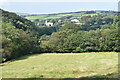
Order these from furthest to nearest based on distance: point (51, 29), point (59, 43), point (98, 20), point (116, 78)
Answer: point (98, 20), point (51, 29), point (59, 43), point (116, 78)

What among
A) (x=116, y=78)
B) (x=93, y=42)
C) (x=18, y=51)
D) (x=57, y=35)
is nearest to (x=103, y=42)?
(x=93, y=42)

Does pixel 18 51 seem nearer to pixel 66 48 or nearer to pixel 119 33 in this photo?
pixel 66 48

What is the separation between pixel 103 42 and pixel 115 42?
305 cm

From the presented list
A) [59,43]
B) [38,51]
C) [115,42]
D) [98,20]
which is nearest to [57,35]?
[59,43]

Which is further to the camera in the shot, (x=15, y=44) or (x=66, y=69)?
(x=15, y=44)

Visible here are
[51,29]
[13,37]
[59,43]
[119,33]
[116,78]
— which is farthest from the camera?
[51,29]

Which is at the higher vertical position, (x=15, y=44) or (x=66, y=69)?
(x=66, y=69)

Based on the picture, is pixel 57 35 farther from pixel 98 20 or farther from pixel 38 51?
pixel 98 20

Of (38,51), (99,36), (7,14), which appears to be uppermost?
(7,14)

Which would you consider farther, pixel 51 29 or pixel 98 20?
pixel 98 20

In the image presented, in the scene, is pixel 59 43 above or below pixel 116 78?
below

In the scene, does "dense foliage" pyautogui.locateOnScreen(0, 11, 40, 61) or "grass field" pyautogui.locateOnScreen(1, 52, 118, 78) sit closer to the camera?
"grass field" pyautogui.locateOnScreen(1, 52, 118, 78)

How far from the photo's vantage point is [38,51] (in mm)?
53406

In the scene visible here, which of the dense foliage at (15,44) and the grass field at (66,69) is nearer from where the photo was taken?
the grass field at (66,69)
